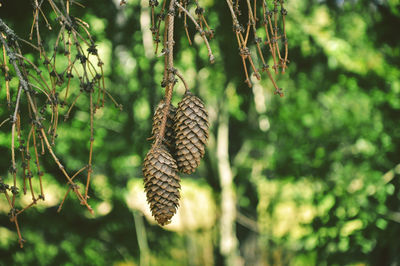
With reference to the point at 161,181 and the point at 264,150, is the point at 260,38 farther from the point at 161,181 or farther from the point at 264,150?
the point at 264,150

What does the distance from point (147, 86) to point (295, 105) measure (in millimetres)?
977

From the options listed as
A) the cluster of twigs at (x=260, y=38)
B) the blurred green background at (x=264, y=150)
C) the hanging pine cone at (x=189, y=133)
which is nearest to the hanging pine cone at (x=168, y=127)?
the hanging pine cone at (x=189, y=133)

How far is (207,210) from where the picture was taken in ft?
10.0

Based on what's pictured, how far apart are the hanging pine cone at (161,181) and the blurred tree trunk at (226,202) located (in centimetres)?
213

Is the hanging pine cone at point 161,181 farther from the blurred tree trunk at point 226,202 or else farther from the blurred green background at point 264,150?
the blurred tree trunk at point 226,202

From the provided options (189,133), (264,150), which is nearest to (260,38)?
(189,133)

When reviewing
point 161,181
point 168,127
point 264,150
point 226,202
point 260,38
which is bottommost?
point 161,181

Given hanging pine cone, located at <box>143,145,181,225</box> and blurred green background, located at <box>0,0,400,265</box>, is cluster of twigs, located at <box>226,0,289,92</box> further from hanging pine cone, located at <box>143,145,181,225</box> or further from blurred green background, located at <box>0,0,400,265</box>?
blurred green background, located at <box>0,0,400,265</box>

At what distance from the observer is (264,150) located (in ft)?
9.53

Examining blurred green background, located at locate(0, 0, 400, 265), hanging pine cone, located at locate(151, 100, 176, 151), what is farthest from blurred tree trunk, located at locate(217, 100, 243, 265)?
hanging pine cone, located at locate(151, 100, 176, 151)

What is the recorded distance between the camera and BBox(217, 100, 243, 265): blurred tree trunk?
293 centimetres

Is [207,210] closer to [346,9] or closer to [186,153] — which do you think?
[346,9]

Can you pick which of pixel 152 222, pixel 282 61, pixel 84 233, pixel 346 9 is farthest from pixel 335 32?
pixel 282 61

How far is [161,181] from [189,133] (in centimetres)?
10
